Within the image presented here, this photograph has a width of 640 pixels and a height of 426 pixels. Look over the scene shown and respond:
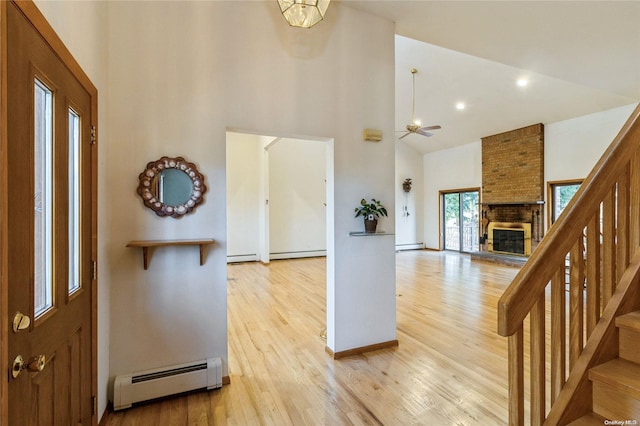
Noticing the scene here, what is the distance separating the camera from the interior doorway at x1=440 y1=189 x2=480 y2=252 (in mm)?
8982

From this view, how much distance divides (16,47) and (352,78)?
243 centimetres

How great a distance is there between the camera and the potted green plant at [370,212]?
2.84m

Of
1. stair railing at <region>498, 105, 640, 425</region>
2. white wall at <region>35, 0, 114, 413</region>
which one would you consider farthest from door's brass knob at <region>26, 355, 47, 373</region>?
stair railing at <region>498, 105, 640, 425</region>

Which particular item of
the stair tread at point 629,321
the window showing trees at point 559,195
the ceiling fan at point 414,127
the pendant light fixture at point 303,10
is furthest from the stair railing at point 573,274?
the window showing trees at point 559,195

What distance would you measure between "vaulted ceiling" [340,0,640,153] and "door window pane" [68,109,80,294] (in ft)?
8.20

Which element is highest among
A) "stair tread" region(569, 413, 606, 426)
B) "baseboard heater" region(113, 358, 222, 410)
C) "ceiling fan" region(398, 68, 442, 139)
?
"ceiling fan" region(398, 68, 442, 139)

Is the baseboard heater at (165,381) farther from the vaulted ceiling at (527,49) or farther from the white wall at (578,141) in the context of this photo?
the white wall at (578,141)

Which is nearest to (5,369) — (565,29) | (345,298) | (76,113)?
(76,113)

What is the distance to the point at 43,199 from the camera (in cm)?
123

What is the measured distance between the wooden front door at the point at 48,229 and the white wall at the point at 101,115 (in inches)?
4.9

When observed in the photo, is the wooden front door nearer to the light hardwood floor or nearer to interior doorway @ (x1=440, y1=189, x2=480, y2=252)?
the light hardwood floor

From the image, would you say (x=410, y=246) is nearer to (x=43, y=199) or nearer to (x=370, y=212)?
(x=370, y=212)

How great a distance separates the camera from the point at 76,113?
5.24ft

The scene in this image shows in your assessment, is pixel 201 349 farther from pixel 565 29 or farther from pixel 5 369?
pixel 565 29
